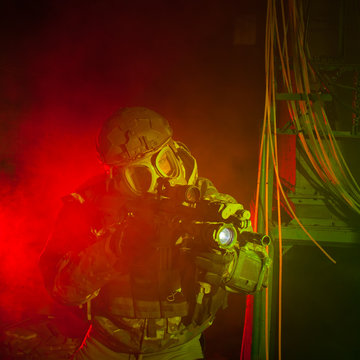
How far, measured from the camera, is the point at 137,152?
7.82 feet

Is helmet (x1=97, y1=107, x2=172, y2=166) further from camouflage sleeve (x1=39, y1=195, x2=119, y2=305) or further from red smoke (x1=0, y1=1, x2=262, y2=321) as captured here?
red smoke (x1=0, y1=1, x2=262, y2=321)

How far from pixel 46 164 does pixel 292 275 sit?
13.1 ft

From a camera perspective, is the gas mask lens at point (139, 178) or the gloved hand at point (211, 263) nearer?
the gloved hand at point (211, 263)

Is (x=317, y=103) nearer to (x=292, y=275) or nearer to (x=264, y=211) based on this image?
(x=264, y=211)

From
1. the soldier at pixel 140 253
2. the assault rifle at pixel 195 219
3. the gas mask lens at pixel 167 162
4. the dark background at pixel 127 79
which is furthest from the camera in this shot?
the dark background at pixel 127 79

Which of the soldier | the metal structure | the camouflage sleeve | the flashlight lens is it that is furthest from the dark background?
the flashlight lens

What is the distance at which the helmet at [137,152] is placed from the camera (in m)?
2.39

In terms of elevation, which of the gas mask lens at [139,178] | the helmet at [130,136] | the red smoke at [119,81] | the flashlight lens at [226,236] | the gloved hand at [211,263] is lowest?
the gloved hand at [211,263]

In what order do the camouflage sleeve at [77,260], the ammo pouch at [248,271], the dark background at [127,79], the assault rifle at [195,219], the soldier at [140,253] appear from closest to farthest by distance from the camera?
the assault rifle at [195,219] < the soldier at [140,253] < the camouflage sleeve at [77,260] < the ammo pouch at [248,271] < the dark background at [127,79]

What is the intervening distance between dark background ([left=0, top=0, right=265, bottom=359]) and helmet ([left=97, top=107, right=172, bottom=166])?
1.76 m

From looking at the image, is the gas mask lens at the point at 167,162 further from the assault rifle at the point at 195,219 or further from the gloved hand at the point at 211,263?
the gloved hand at the point at 211,263

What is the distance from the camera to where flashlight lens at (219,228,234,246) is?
1.77m

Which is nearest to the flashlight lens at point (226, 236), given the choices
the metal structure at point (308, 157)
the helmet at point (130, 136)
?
the helmet at point (130, 136)

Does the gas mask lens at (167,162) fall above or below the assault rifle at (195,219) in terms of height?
above
